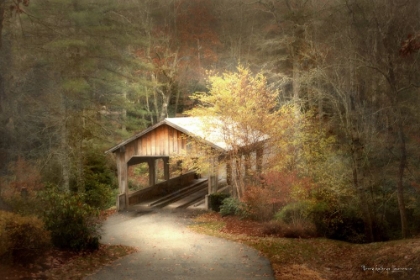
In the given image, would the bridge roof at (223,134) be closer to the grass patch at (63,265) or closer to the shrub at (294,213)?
the shrub at (294,213)

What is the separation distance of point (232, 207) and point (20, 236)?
6912 mm

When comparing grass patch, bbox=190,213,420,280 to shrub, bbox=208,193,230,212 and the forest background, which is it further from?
shrub, bbox=208,193,230,212

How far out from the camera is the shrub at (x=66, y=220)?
7366 mm

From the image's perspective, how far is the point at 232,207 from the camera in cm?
1220

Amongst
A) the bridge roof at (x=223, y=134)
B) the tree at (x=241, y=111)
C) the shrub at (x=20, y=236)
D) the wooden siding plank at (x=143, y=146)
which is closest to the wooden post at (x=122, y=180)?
the wooden siding plank at (x=143, y=146)

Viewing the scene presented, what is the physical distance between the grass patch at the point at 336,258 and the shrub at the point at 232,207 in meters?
2.01

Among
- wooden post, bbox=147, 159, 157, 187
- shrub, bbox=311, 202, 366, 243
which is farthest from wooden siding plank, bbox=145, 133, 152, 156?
shrub, bbox=311, 202, 366, 243

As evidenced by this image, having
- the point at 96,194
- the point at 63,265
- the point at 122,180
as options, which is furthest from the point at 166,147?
the point at 63,265

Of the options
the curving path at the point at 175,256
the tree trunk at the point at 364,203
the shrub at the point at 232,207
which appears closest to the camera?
the curving path at the point at 175,256

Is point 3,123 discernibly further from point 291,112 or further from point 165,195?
point 165,195

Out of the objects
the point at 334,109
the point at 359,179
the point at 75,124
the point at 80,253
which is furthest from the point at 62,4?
the point at 359,179

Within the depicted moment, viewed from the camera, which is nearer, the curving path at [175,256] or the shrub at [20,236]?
the shrub at [20,236]

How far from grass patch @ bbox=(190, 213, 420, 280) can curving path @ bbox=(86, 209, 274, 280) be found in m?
0.41

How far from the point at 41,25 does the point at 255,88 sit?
5871 millimetres
